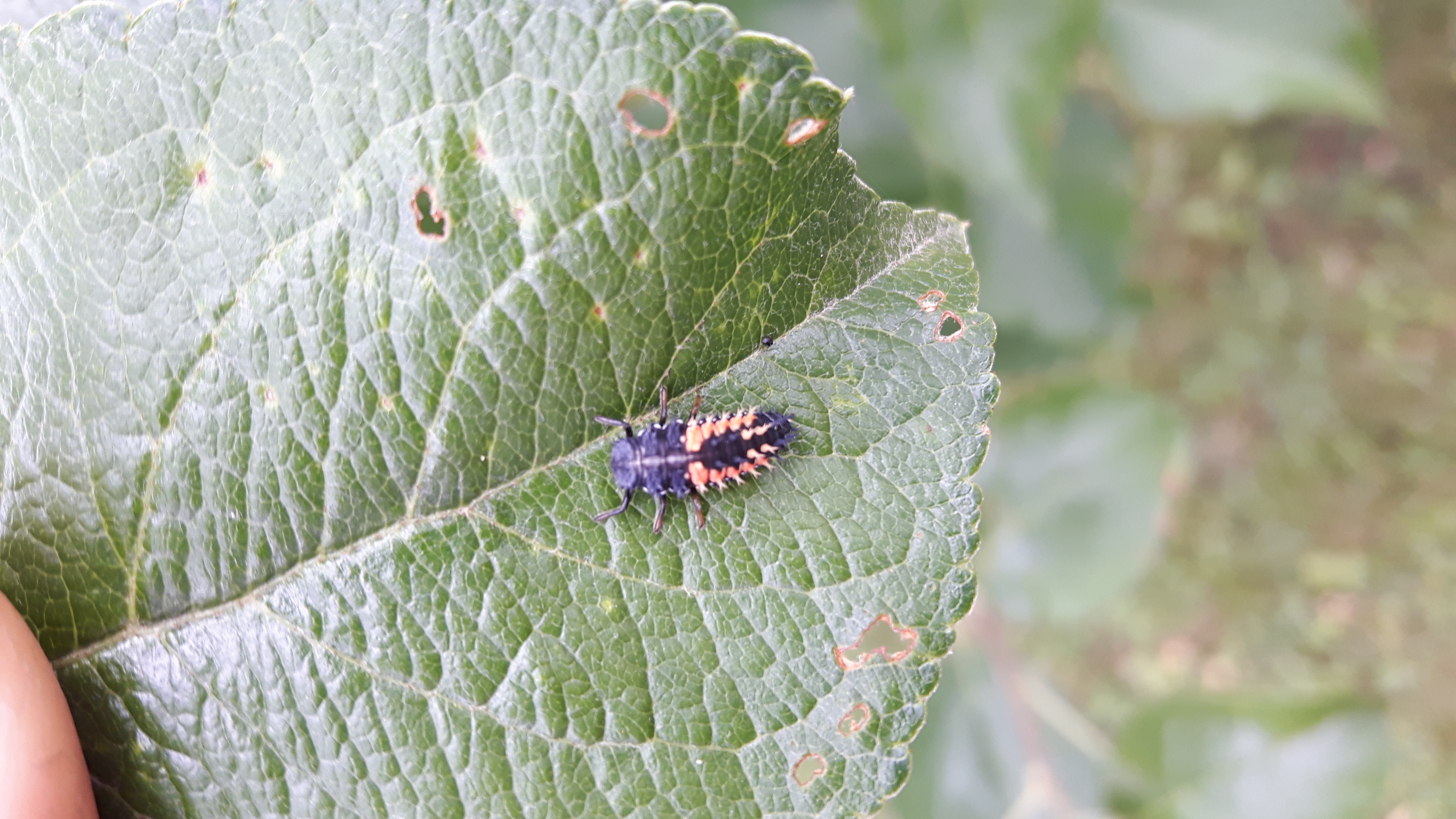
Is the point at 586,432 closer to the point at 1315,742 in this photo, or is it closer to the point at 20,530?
the point at 20,530

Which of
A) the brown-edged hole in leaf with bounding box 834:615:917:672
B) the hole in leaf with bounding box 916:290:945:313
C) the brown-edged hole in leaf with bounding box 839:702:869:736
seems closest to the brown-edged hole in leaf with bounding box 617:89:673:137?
the hole in leaf with bounding box 916:290:945:313

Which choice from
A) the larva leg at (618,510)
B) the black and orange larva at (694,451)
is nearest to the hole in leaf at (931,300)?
the black and orange larva at (694,451)

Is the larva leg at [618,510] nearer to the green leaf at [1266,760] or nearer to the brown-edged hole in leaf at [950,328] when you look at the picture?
the brown-edged hole in leaf at [950,328]

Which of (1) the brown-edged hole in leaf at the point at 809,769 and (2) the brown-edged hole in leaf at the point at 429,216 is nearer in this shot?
(2) the brown-edged hole in leaf at the point at 429,216

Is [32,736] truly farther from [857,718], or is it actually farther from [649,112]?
[649,112]

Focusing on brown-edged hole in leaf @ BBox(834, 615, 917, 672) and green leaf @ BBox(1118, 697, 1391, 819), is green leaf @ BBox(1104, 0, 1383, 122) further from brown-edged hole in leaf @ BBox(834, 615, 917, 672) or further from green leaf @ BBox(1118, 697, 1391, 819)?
brown-edged hole in leaf @ BBox(834, 615, 917, 672)

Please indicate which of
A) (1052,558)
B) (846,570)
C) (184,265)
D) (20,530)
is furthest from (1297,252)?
(20,530)
